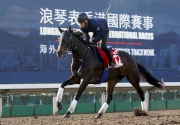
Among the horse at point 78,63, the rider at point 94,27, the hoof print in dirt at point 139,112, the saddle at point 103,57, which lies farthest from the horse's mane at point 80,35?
the hoof print in dirt at point 139,112

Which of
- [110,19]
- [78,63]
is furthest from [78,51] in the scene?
[110,19]

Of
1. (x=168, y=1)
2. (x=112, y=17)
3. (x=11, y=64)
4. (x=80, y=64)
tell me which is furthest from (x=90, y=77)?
(x=168, y=1)

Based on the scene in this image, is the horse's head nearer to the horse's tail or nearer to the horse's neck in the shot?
the horse's neck

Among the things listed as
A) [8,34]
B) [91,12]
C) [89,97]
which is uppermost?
[91,12]

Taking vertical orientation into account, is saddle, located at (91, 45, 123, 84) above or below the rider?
below

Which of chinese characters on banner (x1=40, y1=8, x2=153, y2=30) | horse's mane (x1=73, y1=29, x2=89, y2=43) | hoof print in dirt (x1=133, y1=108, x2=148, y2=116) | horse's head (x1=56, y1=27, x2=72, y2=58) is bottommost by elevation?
hoof print in dirt (x1=133, y1=108, x2=148, y2=116)

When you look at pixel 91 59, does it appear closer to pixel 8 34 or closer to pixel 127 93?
pixel 8 34

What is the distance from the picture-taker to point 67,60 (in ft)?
76.1

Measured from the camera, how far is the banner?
875 inches

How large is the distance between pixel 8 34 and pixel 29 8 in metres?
2.07

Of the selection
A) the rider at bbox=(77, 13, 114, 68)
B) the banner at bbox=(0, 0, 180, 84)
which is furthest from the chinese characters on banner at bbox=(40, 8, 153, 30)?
the rider at bbox=(77, 13, 114, 68)

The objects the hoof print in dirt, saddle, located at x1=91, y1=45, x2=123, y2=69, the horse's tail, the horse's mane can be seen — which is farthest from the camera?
the horse's tail

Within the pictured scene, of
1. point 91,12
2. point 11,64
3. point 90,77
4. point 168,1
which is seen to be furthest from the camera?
point 168,1

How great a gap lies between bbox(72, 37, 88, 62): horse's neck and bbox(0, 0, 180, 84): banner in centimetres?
1407
